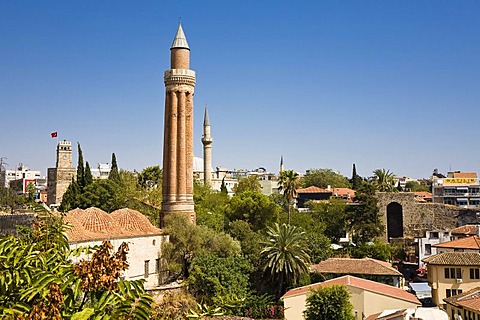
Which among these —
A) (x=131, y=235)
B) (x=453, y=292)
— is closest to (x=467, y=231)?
(x=453, y=292)

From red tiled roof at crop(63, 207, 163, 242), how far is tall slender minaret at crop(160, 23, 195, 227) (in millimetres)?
3442

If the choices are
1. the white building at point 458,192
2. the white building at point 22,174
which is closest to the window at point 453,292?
the white building at point 458,192

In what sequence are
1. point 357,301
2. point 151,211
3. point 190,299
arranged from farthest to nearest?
1. point 151,211
2. point 190,299
3. point 357,301

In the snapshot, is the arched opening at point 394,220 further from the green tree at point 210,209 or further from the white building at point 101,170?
the white building at point 101,170

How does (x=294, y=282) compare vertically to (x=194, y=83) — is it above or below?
below

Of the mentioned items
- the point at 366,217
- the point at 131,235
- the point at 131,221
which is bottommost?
the point at 131,235

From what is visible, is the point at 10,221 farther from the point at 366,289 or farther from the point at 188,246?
the point at 366,289

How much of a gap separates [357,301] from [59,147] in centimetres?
5638

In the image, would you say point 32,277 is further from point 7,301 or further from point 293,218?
point 293,218

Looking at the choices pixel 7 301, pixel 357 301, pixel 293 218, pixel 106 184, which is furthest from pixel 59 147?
pixel 7 301

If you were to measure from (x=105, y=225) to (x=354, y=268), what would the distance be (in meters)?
14.7

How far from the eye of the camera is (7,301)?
4.20 meters

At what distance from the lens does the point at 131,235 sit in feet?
92.4

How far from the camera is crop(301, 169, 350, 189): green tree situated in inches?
3755
